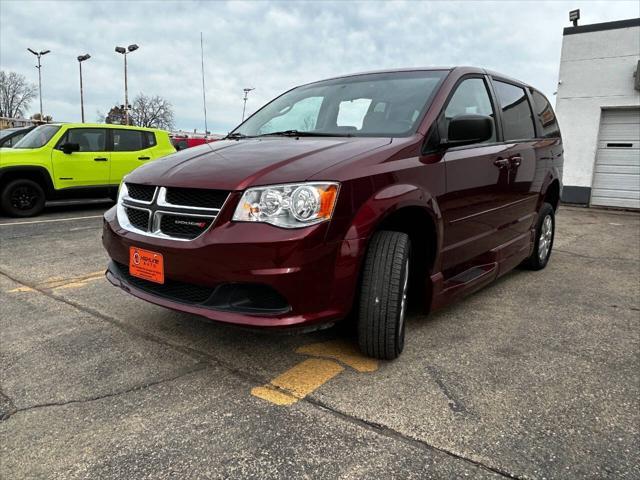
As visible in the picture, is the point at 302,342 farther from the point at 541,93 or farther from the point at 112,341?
the point at 541,93

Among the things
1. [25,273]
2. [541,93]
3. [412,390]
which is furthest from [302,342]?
[541,93]

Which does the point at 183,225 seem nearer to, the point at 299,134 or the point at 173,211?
the point at 173,211

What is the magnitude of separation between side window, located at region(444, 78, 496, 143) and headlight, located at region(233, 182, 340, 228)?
1.12 meters

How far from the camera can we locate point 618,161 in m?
11.1

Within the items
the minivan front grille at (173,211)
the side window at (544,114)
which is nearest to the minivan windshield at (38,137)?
the minivan front grille at (173,211)

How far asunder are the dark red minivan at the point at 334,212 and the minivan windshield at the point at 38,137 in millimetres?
6109

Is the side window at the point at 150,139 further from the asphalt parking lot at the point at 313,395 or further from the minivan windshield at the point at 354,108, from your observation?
the minivan windshield at the point at 354,108

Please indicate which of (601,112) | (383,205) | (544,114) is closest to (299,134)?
(383,205)

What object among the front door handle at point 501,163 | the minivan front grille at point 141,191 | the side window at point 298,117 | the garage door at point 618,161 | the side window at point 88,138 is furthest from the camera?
the garage door at point 618,161

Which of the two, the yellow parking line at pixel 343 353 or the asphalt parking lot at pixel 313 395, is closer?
the asphalt parking lot at pixel 313 395

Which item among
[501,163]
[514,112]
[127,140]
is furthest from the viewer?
[127,140]

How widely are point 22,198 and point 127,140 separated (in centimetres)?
208

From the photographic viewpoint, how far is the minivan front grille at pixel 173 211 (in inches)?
87.9

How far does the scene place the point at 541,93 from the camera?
4844mm
